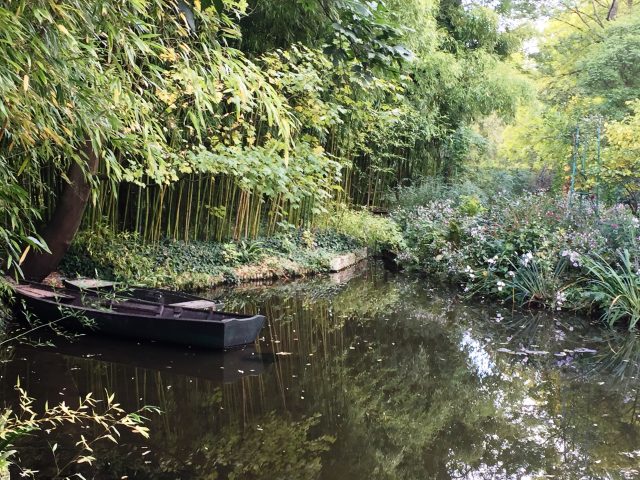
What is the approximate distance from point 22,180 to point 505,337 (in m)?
4.82

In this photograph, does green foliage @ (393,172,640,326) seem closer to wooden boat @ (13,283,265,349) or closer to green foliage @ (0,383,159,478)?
wooden boat @ (13,283,265,349)

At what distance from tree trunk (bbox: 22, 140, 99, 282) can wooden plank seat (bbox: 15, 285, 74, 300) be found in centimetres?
60

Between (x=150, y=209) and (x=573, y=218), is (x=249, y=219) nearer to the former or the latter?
(x=150, y=209)

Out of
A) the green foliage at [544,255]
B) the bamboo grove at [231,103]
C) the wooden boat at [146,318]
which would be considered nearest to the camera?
the bamboo grove at [231,103]

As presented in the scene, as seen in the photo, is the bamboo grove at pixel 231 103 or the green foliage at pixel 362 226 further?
the green foliage at pixel 362 226

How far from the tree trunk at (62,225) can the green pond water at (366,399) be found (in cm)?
145

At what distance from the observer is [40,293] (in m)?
4.82

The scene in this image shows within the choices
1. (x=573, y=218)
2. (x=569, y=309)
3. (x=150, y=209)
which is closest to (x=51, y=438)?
(x=150, y=209)

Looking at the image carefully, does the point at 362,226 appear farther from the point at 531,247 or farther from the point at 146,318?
the point at 146,318

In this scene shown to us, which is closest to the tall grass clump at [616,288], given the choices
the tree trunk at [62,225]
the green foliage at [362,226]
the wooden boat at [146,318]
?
the wooden boat at [146,318]

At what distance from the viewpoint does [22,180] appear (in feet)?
17.4

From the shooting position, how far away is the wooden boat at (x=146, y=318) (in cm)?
436

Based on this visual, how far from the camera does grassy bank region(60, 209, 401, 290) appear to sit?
20.9 feet

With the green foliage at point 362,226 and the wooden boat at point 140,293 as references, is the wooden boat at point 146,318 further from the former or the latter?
the green foliage at point 362,226
